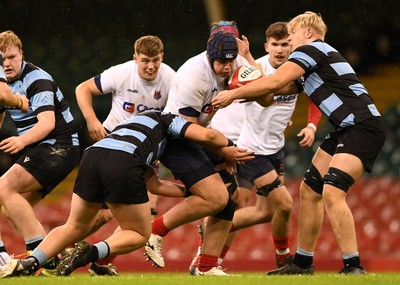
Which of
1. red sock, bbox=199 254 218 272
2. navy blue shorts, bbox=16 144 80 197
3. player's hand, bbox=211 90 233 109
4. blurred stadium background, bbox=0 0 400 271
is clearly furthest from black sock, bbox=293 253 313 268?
blurred stadium background, bbox=0 0 400 271

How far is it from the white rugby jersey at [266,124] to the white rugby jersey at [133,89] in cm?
110

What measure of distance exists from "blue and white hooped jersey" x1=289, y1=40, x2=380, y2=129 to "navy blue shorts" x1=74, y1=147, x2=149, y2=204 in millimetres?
1459

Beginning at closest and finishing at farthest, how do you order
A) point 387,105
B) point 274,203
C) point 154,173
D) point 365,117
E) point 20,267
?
1. point 20,267
2. point 365,117
3. point 154,173
4. point 274,203
5. point 387,105

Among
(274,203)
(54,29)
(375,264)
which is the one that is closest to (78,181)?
(274,203)

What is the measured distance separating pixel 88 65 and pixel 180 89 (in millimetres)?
11828

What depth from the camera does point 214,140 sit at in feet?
22.9

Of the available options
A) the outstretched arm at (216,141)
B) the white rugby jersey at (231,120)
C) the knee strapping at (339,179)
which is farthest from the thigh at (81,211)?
the white rugby jersey at (231,120)

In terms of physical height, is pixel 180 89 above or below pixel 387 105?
above

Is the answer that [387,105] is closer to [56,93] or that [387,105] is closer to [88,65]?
[88,65]

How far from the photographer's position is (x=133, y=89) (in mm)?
8656

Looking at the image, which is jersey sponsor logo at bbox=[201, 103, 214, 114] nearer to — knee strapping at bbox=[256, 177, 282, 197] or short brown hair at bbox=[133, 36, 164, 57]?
short brown hair at bbox=[133, 36, 164, 57]

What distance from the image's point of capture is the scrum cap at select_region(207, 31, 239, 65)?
7.16m

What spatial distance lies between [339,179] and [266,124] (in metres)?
2.54

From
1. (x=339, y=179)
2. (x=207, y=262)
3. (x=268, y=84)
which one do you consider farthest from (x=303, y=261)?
(x=268, y=84)
